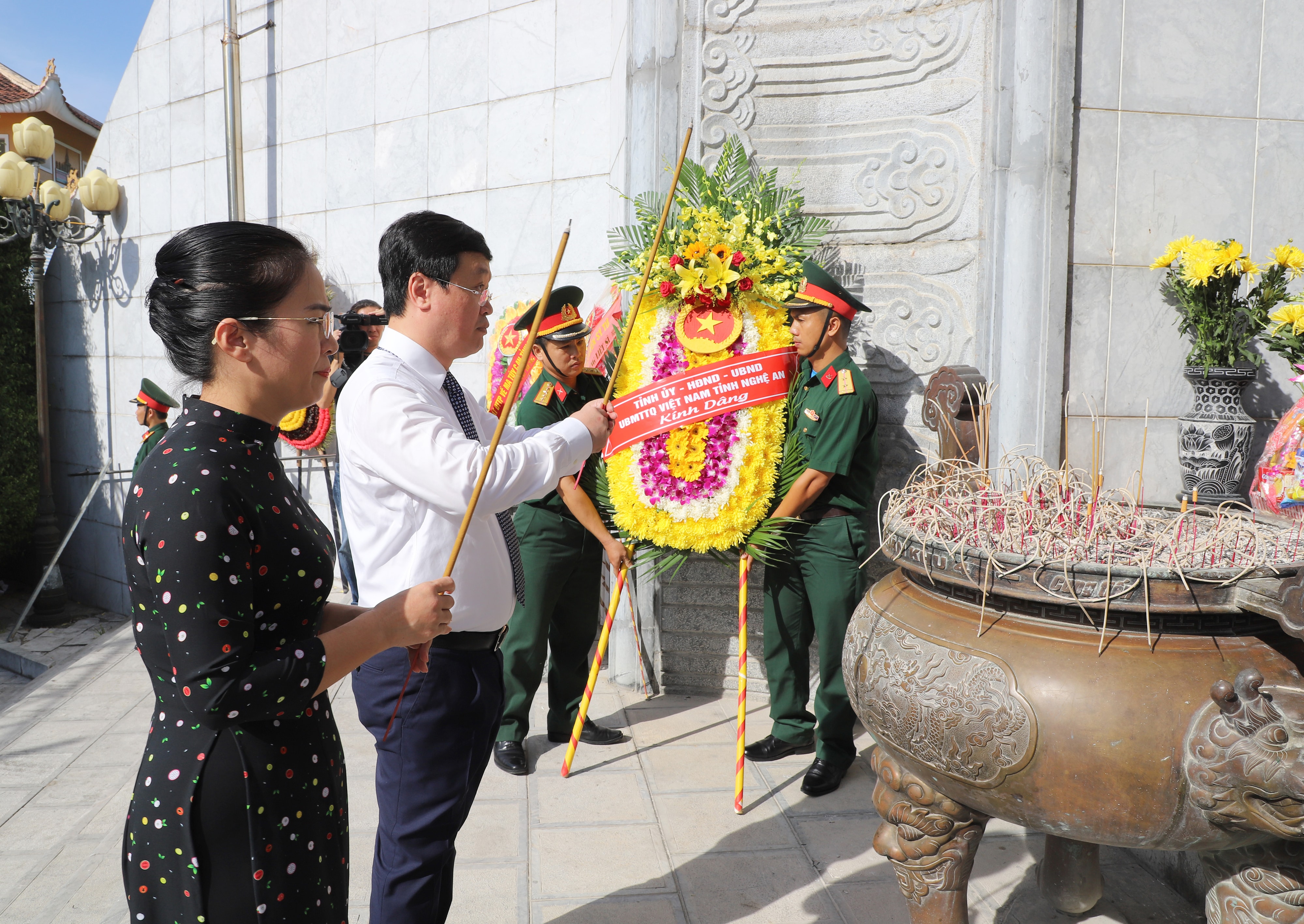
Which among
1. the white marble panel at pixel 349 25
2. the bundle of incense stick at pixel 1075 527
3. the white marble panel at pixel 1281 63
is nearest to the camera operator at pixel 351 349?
the white marble panel at pixel 349 25

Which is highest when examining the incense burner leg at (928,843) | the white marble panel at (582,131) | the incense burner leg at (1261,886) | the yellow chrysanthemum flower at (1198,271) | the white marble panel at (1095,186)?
the white marble panel at (582,131)

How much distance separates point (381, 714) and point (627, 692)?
2.45 m

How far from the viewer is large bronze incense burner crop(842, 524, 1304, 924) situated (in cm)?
145

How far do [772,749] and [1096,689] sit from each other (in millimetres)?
2091

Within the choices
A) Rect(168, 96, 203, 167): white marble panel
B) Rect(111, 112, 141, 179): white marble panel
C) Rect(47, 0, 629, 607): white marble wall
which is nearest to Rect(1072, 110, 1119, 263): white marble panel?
Rect(47, 0, 629, 607): white marble wall

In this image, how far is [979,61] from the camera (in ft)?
11.6

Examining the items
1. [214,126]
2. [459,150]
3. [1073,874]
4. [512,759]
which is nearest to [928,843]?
[1073,874]

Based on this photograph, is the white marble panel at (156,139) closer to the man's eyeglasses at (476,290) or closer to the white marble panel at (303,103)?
the white marble panel at (303,103)

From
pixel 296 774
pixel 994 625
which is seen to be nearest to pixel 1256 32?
pixel 994 625

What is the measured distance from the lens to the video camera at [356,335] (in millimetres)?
4867

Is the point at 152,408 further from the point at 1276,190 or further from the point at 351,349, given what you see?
the point at 1276,190

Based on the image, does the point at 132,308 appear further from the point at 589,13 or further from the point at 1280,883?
the point at 1280,883

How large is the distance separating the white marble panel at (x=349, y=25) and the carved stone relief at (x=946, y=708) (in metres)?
6.12

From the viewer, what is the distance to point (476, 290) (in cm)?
194
